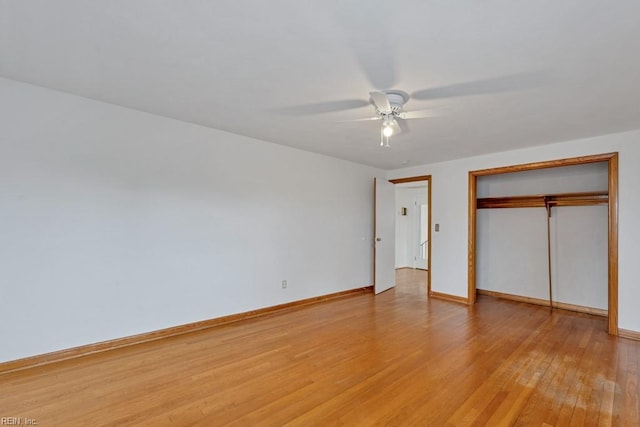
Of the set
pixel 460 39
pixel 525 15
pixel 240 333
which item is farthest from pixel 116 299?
pixel 525 15

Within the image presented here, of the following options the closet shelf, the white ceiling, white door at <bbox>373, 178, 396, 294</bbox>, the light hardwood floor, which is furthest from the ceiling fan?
the closet shelf

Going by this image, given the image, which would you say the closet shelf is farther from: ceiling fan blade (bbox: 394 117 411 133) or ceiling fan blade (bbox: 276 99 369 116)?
ceiling fan blade (bbox: 276 99 369 116)

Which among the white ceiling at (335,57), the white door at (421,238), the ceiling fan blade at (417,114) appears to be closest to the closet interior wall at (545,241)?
the white ceiling at (335,57)

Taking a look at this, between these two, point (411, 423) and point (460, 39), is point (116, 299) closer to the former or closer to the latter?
point (411, 423)

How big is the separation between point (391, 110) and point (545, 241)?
13.1 ft

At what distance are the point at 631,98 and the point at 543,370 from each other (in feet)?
8.23

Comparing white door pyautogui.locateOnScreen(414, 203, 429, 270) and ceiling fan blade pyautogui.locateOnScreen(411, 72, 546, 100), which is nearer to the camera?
ceiling fan blade pyautogui.locateOnScreen(411, 72, 546, 100)

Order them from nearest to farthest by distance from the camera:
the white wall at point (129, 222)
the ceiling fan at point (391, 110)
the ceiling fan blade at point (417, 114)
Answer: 1. the ceiling fan at point (391, 110)
2. the white wall at point (129, 222)
3. the ceiling fan blade at point (417, 114)

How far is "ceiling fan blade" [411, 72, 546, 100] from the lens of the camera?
218 centimetres

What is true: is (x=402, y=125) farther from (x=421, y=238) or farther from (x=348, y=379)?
(x=421, y=238)

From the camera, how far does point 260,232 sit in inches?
158

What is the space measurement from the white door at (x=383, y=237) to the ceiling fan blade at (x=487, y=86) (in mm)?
2897

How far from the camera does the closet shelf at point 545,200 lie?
4.21m

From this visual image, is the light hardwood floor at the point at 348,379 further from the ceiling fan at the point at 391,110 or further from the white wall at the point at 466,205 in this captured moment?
the ceiling fan at the point at 391,110
